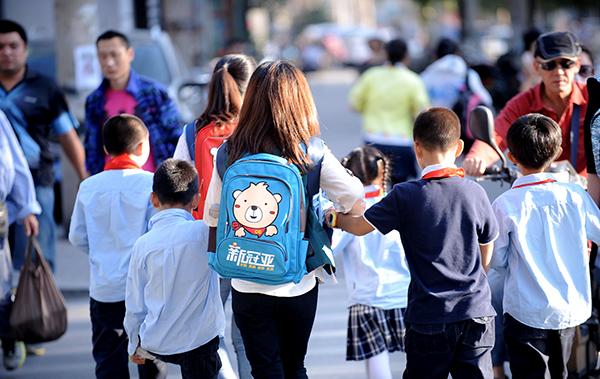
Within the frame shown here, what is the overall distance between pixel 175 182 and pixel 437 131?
1.17 m

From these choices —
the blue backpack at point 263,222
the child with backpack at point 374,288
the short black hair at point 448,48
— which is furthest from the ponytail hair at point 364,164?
the short black hair at point 448,48

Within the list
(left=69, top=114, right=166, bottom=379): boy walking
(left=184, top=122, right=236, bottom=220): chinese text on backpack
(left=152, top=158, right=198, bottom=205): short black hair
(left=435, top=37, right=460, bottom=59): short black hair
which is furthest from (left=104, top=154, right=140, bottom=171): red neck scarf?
(left=435, top=37, right=460, bottom=59): short black hair

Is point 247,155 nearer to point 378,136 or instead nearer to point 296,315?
point 296,315

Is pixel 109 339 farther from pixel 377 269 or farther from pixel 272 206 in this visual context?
pixel 272 206

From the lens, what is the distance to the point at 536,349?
4.95 m

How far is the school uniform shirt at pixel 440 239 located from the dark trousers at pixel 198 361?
0.93m

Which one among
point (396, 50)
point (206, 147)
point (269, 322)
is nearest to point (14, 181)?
point (206, 147)

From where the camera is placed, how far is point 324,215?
176 inches

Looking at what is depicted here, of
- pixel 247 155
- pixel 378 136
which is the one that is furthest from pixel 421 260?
pixel 378 136

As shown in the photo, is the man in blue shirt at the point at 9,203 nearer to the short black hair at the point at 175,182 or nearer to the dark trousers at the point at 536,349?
the short black hair at the point at 175,182

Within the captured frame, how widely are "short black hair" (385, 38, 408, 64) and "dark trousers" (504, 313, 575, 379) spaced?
5566mm

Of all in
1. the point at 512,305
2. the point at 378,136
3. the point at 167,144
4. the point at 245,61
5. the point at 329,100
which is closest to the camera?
the point at 512,305

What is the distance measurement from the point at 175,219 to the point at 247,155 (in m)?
0.65

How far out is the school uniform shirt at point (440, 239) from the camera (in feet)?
14.7
